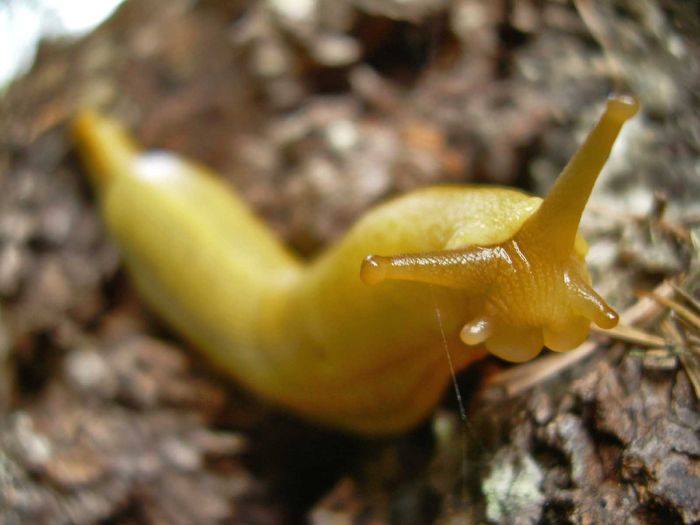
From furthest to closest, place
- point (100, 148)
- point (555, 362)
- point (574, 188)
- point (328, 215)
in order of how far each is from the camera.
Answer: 1. point (100, 148)
2. point (328, 215)
3. point (555, 362)
4. point (574, 188)

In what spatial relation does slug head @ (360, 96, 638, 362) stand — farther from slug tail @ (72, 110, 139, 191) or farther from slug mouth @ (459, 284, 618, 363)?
slug tail @ (72, 110, 139, 191)

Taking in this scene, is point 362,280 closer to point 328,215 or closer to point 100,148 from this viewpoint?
point 328,215

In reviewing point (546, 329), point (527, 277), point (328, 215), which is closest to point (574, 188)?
point (527, 277)

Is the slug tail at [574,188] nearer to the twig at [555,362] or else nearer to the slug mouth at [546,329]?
the slug mouth at [546,329]

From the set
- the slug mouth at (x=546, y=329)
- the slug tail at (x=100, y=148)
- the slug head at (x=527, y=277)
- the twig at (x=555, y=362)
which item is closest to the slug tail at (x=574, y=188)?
the slug head at (x=527, y=277)

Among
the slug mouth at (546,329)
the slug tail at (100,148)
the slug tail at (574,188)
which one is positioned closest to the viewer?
the slug tail at (574,188)

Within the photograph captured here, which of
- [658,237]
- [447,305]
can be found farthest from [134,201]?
[658,237]
